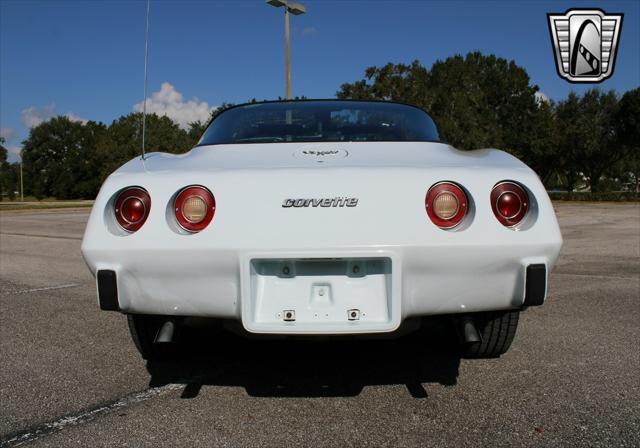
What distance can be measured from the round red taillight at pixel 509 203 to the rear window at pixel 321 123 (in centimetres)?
83

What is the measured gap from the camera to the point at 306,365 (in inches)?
121

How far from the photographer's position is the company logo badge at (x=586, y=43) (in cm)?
1063

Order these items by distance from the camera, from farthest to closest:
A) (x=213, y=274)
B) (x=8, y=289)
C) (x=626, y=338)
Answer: (x=8, y=289) → (x=626, y=338) → (x=213, y=274)

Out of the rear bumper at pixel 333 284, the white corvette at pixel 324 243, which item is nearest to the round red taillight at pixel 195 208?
the white corvette at pixel 324 243

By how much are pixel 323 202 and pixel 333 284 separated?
32 cm

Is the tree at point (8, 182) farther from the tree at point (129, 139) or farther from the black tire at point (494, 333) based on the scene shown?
the black tire at point (494, 333)

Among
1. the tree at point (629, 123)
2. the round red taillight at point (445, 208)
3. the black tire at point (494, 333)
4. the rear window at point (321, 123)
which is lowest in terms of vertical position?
the black tire at point (494, 333)

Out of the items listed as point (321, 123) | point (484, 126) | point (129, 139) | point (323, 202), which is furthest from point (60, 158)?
point (323, 202)

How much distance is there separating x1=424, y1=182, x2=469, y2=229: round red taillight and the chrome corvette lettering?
0.98 feet

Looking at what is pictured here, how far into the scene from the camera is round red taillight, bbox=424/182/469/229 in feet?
7.15

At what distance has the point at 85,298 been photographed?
507cm

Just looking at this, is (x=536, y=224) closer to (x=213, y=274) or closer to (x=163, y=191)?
(x=213, y=274)

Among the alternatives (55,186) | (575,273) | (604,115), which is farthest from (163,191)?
(55,186)

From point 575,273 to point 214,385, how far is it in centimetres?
503
